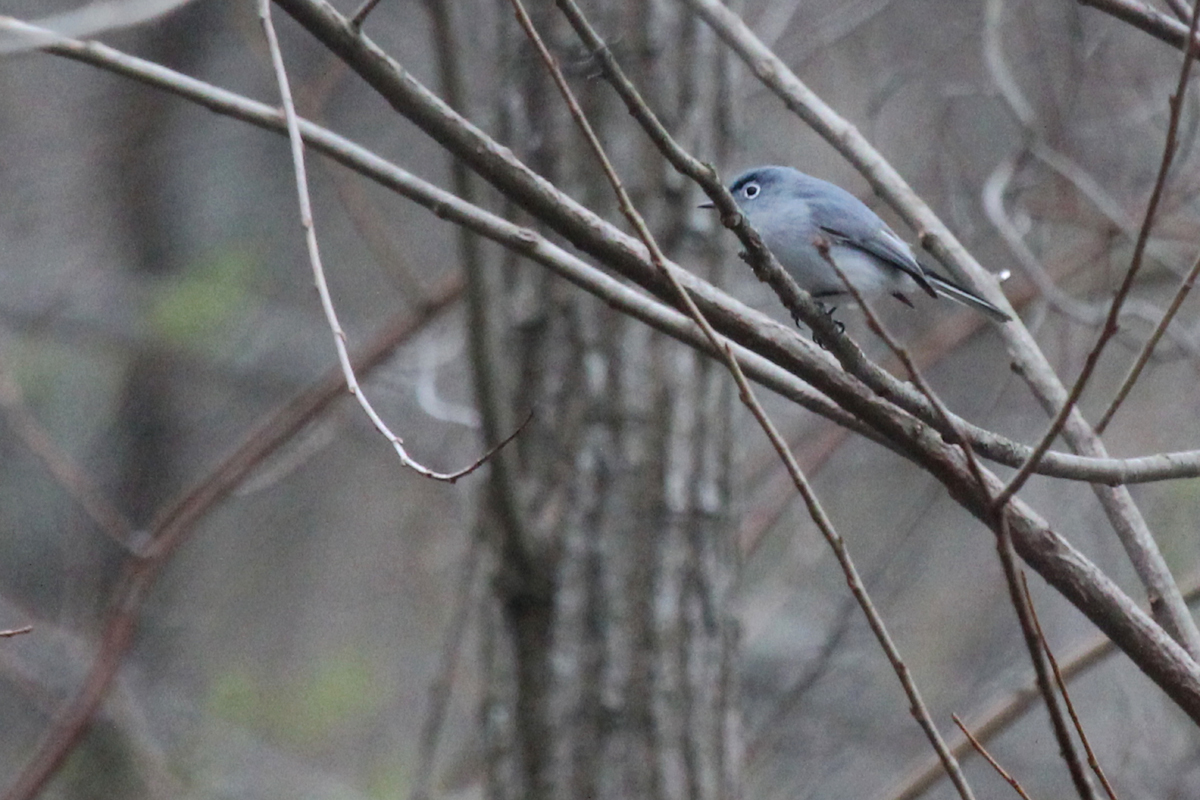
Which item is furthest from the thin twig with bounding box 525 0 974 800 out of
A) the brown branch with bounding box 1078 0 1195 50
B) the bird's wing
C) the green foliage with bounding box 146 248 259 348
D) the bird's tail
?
the green foliage with bounding box 146 248 259 348

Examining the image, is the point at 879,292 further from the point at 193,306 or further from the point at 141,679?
the point at 141,679

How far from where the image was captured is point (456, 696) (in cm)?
695

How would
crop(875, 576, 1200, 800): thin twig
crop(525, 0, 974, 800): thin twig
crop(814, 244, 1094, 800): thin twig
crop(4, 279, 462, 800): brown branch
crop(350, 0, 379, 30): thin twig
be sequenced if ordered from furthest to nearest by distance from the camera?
1. crop(4, 279, 462, 800): brown branch
2. crop(875, 576, 1200, 800): thin twig
3. crop(350, 0, 379, 30): thin twig
4. crop(525, 0, 974, 800): thin twig
5. crop(814, 244, 1094, 800): thin twig

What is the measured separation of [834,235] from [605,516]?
0.89 m

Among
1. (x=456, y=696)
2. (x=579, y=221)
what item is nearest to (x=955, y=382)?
(x=456, y=696)

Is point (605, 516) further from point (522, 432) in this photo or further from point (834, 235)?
point (834, 235)

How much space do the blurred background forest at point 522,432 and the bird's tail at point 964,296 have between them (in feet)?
2.09

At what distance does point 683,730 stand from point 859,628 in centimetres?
238

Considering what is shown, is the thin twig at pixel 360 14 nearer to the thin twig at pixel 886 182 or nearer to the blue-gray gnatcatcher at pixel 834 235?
the thin twig at pixel 886 182

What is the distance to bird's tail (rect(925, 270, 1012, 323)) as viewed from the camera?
219cm

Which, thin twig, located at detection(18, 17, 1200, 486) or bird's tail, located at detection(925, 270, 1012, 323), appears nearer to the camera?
thin twig, located at detection(18, 17, 1200, 486)

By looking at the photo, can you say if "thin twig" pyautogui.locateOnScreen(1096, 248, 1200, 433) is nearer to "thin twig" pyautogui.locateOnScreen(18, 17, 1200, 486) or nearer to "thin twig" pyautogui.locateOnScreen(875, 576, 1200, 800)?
"thin twig" pyautogui.locateOnScreen(18, 17, 1200, 486)

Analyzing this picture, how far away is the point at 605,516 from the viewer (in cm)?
308

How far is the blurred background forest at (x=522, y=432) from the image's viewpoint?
10.2ft
